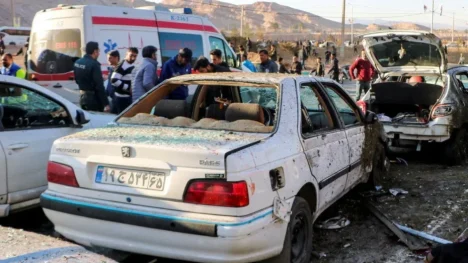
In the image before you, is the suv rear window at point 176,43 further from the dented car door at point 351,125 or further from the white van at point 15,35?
the white van at point 15,35

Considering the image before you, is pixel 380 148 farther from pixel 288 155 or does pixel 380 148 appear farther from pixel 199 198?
pixel 199 198

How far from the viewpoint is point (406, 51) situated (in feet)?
29.0

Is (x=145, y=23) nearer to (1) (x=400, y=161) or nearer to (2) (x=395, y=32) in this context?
(2) (x=395, y=32)

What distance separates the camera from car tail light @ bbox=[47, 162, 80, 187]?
11.5 ft

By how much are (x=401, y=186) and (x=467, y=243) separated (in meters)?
3.70

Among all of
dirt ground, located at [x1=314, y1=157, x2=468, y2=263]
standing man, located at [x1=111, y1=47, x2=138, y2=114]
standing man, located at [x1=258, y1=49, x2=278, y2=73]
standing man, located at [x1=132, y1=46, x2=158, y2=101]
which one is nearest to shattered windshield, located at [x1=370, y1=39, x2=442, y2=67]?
standing man, located at [x1=258, y1=49, x2=278, y2=73]

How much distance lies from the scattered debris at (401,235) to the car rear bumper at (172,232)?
1.46 m

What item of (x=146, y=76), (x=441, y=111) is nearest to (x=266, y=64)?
(x=146, y=76)

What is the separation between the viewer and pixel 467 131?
788 centimetres

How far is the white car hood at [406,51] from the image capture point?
8.34 m

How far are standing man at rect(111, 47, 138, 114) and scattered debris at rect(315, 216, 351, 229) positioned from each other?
3985mm

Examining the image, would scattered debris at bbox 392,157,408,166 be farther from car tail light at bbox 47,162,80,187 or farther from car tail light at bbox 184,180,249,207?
car tail light at bbox 47,162,80,187

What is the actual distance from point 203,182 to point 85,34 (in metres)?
6.94

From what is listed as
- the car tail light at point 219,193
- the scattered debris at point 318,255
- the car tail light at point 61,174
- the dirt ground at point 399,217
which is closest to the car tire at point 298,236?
the scattered debris at point 318,255
